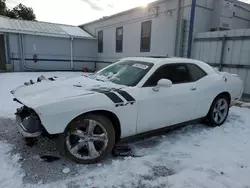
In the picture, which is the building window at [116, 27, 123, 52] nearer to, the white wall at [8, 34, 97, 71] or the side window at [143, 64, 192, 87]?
the white wall at [8, 34, 97, 71]

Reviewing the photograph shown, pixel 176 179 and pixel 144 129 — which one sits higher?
pixel 144 129

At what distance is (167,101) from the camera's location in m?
3.34

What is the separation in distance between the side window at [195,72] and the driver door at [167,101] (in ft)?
0.35

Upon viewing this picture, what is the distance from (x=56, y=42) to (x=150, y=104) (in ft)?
46.0

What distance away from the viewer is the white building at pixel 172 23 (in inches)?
332

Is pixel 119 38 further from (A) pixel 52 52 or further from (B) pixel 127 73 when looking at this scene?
(B) pixel 127 73

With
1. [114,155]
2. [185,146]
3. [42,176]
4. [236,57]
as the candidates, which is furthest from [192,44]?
[42,176]

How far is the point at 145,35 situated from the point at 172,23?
2.13m

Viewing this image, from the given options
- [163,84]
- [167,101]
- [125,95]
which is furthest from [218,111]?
[125,95]

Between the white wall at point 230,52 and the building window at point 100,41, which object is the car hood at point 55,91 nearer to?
the white wall at point 230,52

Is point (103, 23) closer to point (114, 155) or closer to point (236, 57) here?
Answer: point (236, 57)

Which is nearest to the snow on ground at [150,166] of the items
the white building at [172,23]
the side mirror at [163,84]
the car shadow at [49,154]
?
the car shadow at [49,154]

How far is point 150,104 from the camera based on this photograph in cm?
315

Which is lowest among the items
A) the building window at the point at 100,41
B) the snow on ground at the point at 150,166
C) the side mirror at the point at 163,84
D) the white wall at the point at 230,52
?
the snow on ground at the point at 150,166
